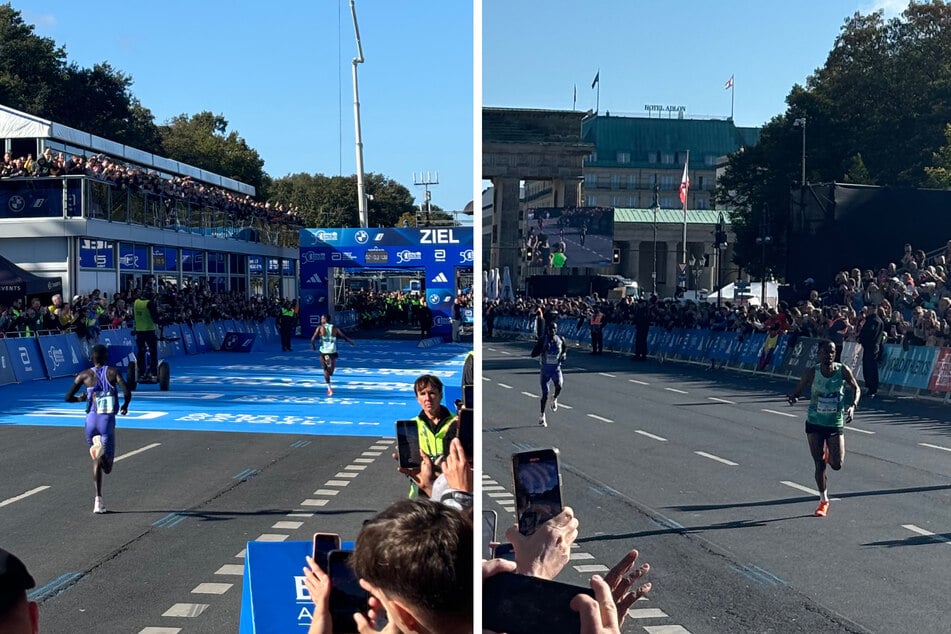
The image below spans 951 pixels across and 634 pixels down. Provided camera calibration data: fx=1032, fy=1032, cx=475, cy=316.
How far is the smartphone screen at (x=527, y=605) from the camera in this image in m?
2.18

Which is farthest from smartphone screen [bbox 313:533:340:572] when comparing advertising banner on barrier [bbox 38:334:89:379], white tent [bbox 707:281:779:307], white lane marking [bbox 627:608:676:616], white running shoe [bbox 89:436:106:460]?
advertising banner on barrier [bbox 38:334:89:379]

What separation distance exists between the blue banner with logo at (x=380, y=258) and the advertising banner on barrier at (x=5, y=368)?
10429 mm

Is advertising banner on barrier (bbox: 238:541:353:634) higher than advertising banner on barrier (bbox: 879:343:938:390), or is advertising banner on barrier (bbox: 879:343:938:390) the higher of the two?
advertising banner on barrier (bbox: 879:343:938:390)

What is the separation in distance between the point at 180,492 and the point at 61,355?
1223 cm

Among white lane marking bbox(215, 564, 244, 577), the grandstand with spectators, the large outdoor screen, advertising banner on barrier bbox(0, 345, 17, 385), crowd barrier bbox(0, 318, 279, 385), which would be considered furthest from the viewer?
crowd barrier bbox(0, 318, 279, 385)

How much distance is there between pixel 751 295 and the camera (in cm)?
264

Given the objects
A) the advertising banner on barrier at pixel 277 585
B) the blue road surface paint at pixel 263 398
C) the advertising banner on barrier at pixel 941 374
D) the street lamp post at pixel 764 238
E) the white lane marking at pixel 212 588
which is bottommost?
the blue road surface paint at pixel 263 398

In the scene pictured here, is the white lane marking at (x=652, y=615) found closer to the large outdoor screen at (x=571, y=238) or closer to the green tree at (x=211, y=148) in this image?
the large outdoor screen at (x=571, y=238)

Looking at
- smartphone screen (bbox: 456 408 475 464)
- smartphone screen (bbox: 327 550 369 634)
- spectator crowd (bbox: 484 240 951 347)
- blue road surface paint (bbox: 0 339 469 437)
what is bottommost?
blue road surface paint (bbox: 0 339 469 437)

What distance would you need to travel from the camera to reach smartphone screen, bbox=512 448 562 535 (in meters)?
2.38

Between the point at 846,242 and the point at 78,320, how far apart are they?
20.0 metres

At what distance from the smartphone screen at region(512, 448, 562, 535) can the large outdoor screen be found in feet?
1.83

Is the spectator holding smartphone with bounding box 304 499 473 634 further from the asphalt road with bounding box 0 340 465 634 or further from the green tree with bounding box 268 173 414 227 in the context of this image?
the green tree with bounding box 268 173 414 227

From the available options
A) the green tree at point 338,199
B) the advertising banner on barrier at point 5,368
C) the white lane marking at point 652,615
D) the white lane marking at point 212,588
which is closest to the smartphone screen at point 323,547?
the white lane marking at point 652,615
